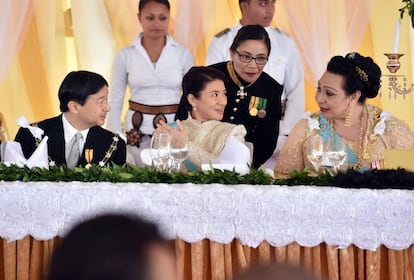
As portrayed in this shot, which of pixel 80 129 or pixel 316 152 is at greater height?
pixel 80 129

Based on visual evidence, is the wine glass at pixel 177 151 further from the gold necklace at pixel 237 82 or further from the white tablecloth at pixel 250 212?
the gold necklace at pixel 237 82

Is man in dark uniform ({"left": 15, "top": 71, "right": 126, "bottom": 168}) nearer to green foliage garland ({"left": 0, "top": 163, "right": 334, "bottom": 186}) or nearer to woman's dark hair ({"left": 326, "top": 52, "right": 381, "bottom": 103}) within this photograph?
green foliage garland ({"left": 0, "top": 163, "right": 334, "bottom": 186})

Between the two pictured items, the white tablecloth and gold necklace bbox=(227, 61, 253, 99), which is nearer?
the white tablecloth

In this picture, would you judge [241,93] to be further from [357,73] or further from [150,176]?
[150,176]

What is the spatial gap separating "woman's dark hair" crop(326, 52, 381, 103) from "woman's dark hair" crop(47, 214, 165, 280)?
392 centimetres

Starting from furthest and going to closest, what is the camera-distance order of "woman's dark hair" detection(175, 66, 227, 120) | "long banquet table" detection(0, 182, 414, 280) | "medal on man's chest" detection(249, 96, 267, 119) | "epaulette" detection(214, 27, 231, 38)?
"epaulette" detection(214, 27, 231, 38) < "medal on man's chest" detection(249, 96, 267, 119) < "woman's dark hair" detection(175, 66, 227, 120) < "long banquet table" detection(0, 182, 414, 280)

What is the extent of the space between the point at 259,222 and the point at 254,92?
2.91 meters

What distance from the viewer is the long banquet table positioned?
3.28m

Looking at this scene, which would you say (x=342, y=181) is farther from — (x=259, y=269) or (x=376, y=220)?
(x=259, y=269)

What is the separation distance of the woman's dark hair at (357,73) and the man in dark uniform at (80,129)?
1.37m

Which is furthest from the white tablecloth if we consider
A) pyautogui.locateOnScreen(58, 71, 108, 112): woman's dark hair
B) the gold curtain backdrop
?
the gold curtain backdrop

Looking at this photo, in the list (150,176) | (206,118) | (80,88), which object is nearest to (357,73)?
(206,118)

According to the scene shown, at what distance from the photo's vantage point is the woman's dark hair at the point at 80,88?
4.95 m

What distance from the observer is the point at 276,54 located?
21.3 feet
